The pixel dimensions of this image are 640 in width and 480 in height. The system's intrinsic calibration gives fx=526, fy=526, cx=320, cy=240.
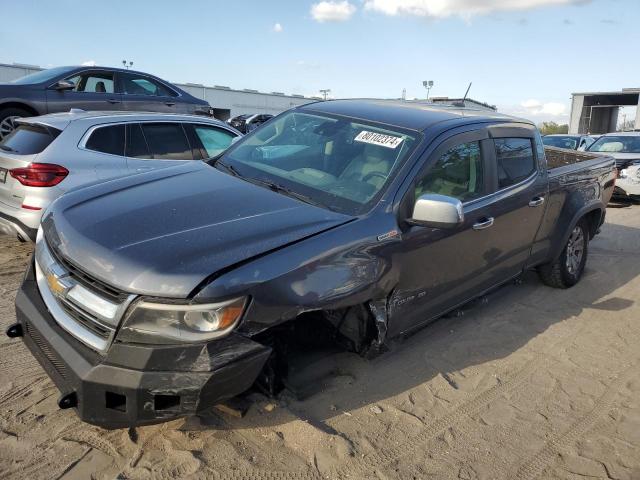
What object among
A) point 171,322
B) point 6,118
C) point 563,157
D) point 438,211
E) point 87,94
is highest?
point 87,94

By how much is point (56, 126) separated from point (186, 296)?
Result: 3843 mm

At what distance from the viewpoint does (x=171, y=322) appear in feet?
7.60

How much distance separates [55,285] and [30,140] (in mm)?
3203

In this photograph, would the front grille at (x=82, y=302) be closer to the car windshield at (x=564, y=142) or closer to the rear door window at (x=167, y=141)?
the rear door window at (x=167, y=141)

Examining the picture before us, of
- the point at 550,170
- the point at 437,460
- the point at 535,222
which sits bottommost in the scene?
the point at 437,460

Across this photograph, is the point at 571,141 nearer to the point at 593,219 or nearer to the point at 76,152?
the point at 593,219

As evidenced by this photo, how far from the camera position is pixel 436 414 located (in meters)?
3.18

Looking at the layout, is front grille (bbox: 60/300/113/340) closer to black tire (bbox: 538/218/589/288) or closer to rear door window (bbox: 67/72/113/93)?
black tire (bbox: 538/218/589/288)

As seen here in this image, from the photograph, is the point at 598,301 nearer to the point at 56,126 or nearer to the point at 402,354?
the point at 402,354

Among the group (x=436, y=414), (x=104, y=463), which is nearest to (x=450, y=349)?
(x=436, y=414)

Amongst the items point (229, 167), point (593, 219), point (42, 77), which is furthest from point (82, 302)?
point (42, 77)

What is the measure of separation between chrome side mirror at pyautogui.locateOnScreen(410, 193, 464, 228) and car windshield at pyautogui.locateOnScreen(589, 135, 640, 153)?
37.6 ft

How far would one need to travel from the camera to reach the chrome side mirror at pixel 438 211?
3064 millimetres

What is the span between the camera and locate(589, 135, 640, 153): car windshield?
12594mm
